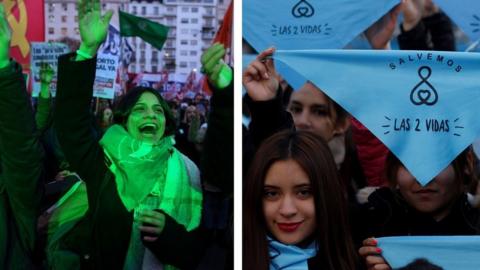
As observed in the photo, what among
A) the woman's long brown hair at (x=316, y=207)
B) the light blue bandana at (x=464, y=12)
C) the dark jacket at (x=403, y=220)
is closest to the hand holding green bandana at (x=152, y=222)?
the woman's long brown hair at (x=316, y=207)

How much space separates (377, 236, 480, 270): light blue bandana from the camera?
2893 mm

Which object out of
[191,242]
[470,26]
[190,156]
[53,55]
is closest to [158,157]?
[190,156]

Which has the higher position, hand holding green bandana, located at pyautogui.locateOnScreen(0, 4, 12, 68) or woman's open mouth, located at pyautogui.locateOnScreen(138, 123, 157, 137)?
hand holding green bandana, located at pyautogui.locateOnScreen(0, 4, 12, 68)

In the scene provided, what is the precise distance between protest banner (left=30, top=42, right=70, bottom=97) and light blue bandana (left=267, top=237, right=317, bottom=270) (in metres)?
1.17

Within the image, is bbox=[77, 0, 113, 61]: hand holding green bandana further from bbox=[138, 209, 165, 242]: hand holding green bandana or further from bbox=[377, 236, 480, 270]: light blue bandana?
bbox=[377, 236, 480, 270]: light blue bandana

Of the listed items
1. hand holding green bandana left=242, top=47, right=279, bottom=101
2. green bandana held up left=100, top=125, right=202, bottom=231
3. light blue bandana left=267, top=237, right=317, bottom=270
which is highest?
hand holding green bandana left=242, top=47, right=279, bottom=101

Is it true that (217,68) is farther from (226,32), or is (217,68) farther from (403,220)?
(403,220)

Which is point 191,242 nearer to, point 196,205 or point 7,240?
point 196,205

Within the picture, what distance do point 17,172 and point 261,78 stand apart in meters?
1.14

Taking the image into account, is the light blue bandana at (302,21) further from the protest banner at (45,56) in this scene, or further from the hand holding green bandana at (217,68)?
the protest banner at (45,56)

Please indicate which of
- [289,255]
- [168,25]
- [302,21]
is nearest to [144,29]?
[168,25]

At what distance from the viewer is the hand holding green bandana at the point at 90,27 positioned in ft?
9.64

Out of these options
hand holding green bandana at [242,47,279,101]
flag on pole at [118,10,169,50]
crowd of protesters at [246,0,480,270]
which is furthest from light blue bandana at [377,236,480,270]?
flag on pole at [118,10,169,50]

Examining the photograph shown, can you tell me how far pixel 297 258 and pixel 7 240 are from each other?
4.19 ft
